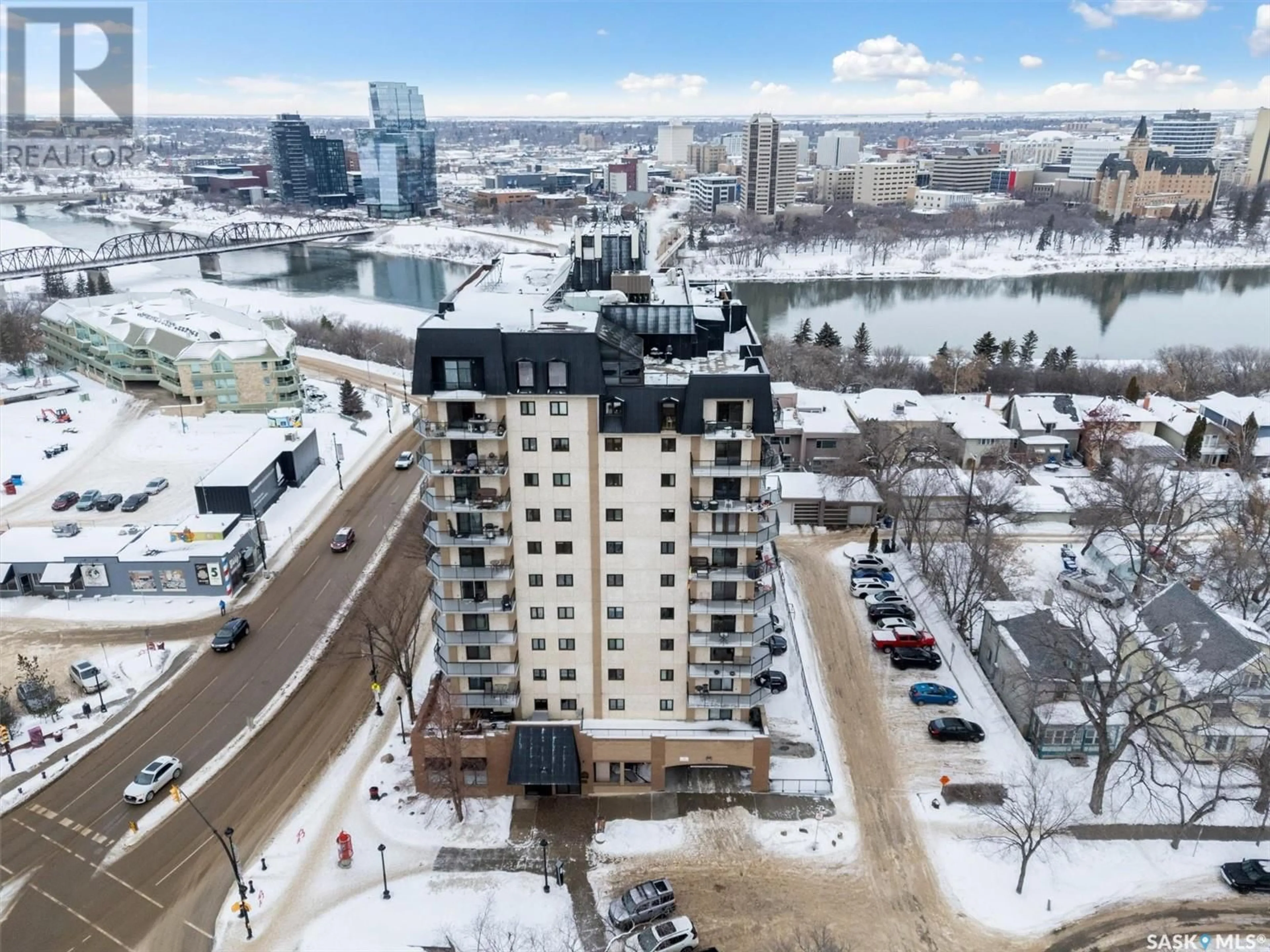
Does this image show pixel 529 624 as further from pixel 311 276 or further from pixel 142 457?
pixel 311 276

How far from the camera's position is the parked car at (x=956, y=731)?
29516mm

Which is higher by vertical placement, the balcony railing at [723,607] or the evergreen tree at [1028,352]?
the evergreen tree at [1028,352]

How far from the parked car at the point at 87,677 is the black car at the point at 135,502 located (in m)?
16.5

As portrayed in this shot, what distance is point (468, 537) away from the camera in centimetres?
2517

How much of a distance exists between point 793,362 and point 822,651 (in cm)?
3783

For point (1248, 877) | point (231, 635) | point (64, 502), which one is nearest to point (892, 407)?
point (1248, 877)

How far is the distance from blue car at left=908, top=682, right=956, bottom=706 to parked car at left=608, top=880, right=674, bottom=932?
44.0ft

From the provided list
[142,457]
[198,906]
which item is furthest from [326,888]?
[142,457]

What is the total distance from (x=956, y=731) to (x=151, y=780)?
2729 centimetres

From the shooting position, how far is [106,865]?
24531 mm

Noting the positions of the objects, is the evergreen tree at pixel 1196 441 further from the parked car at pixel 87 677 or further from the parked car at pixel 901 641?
the parked car at pixel 87 677

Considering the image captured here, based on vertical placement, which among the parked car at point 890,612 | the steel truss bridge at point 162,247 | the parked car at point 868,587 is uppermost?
the steel truss bridge at point 162,247

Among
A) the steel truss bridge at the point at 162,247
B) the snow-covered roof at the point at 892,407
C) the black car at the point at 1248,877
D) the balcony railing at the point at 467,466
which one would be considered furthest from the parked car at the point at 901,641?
the steel truss bridge at the point at 162,247

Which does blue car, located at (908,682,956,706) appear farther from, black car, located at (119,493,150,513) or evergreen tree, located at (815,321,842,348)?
evergreen tree, located at (815,321,842,348)
